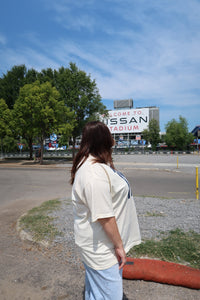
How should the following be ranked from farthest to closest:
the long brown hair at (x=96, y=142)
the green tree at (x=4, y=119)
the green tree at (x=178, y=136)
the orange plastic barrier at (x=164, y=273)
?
the green tree at (x=178, y=136) < the green tree at (x=4, y=119) < the orange plastic barrier at (x=164, y=273) < the long brown hair at (x=96, y=142)

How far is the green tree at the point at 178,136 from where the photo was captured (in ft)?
192

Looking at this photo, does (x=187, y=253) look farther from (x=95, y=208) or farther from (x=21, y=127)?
(x=21, y=127)

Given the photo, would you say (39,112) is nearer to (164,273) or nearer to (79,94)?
(79,94)

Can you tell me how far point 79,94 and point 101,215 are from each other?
27850mm

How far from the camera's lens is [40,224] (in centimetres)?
450

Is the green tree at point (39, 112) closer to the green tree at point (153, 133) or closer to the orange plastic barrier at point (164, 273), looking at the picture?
the orange plastic barrier at point (164, 273)

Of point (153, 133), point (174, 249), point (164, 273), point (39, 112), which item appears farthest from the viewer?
point (153, 133)

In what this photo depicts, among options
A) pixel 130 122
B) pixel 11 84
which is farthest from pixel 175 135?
pixel 11 84

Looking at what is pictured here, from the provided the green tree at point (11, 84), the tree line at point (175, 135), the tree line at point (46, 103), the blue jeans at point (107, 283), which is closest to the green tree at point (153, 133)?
the tree line at point (175, 135)

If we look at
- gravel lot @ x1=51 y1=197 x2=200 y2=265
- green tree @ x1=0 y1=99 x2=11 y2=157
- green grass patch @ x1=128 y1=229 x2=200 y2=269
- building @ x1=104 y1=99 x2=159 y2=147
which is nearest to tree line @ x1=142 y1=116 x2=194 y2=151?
building @ x1=104 y1=99 x2=159 y2=147

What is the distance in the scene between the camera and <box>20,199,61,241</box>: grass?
397 centimetres

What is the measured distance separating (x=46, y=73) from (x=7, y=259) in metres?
29.9

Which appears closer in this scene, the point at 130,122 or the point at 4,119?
the point at 4,119

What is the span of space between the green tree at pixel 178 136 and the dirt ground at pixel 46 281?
5870cm
